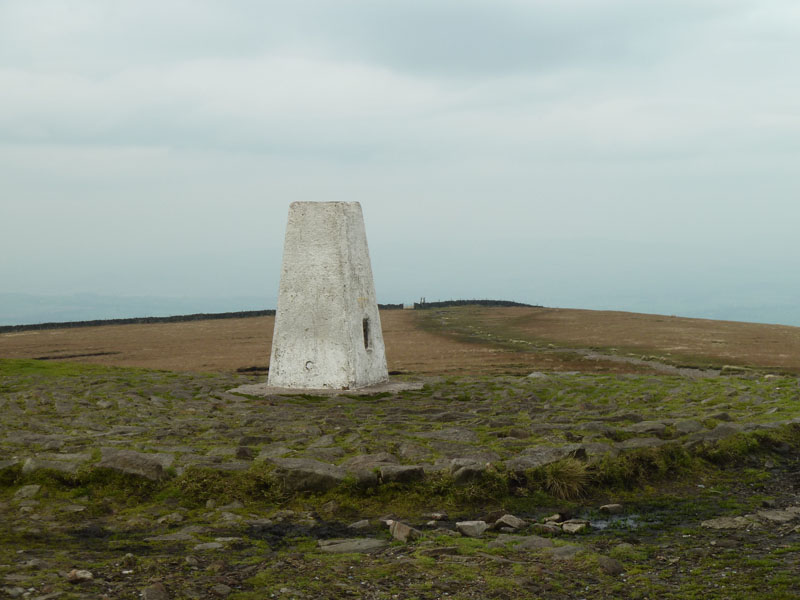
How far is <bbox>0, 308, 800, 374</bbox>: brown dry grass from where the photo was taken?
25.8m

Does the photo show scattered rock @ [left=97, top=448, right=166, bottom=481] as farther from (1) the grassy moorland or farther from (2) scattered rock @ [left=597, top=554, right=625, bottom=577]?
(2) scattered rock @ [left=597, top=554, right=625, bottom=577]

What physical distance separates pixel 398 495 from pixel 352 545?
193 cm

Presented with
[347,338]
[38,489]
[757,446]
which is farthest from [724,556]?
[347,338]

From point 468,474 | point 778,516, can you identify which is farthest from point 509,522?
point 778,516

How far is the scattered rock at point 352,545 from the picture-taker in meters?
7.83

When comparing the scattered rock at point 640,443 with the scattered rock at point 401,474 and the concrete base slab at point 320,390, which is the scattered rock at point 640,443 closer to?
the scattered rock at point 401,474

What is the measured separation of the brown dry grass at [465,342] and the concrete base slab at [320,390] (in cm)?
491

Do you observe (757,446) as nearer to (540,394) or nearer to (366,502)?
(540,394)

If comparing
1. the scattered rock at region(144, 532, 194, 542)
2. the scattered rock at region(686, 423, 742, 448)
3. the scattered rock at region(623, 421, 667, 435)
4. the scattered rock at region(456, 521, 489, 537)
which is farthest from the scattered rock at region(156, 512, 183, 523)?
the scattered rock at region(686, 423, 742, 448)

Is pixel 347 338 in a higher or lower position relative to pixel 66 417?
higher

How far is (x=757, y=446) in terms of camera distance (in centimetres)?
1259

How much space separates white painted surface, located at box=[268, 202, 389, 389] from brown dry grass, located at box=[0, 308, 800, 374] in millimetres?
6277

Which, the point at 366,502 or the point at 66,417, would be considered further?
the point at 66,417

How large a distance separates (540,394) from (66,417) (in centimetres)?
1061
